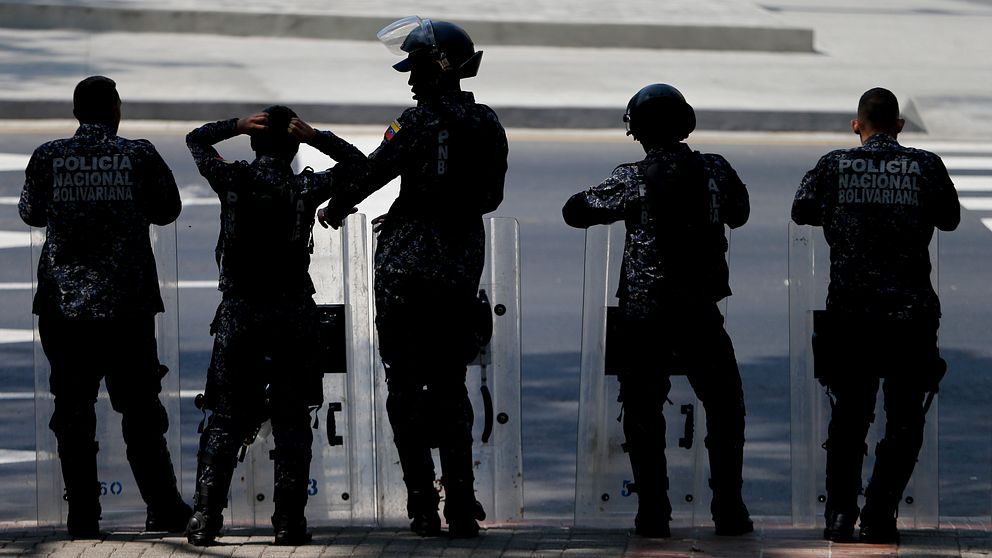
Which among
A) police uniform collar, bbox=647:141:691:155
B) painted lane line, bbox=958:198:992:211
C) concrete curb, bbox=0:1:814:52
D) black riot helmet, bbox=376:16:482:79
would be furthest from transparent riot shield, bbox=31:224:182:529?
concrete curb, bbox=0:1:814:52

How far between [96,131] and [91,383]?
0.98 m

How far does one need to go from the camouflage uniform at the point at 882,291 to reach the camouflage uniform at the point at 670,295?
0.38 m

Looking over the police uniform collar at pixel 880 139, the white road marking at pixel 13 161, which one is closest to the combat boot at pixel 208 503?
the police uniform collar at pixel 880 139

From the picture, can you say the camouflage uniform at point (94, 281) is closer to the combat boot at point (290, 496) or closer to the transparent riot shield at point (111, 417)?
the transparent riot shield at point (111, 417)

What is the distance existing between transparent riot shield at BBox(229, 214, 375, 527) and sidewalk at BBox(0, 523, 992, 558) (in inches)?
20.0

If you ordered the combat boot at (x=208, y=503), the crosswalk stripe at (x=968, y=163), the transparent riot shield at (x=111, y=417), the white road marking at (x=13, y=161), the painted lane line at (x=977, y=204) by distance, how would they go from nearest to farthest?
the combat boot at (x=208, y=503), the transparent riot shield at (x=111, y=417), the painted lane line at (x=977, y=204), the white road marking at (x=13, y=161), the crosswalk stripe at (x=968, y=163)

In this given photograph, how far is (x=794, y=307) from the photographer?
23.6ft

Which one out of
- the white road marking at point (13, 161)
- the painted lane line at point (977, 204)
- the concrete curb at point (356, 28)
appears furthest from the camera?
the concrete curb at point (356, 28)

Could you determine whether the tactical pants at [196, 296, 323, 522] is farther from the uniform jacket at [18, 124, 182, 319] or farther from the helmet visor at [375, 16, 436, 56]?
the helmet visor at [375, 16, 436, 56]

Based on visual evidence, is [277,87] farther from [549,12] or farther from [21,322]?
[21,322]

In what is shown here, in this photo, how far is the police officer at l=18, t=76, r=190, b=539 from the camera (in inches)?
259

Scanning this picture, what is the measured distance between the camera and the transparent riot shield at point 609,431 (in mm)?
7199

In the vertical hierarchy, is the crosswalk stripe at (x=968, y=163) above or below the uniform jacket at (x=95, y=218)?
above

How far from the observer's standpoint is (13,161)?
15609mm
